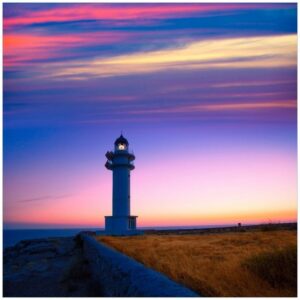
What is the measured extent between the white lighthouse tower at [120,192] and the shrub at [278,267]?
22389 millimetres

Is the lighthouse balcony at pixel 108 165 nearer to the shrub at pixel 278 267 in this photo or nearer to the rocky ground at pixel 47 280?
the rocky ground at pixel 47 280

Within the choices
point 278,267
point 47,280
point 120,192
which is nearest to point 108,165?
point 120,192

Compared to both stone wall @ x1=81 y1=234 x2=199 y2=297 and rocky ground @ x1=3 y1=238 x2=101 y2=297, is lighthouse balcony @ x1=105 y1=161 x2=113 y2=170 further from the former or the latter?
stone wall @ x1=81 y1=234 x2=199 y2=297

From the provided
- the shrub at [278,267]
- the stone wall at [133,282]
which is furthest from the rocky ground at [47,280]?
the shrub at [278,267]

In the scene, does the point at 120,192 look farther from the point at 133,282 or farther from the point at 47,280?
the point at 133,282

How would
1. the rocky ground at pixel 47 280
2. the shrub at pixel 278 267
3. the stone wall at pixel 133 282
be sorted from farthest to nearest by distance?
the rocky ground at pixel 47 280 < the shrub at pixel 278 267 < the stone wall at pixel 133 282

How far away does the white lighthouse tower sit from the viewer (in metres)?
32.7

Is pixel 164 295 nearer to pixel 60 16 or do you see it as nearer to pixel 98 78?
pixel 60 16

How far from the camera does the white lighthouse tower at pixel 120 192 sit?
32.7 meters

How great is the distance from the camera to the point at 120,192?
110 ft

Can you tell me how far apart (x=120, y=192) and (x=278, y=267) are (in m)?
24.8

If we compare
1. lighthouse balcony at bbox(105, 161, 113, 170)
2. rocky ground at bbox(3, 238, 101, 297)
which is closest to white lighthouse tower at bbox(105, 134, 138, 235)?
lighthouse balcony at bbox(105, 161, 113, 170)

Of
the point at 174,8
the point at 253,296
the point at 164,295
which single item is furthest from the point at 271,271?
the point at 174,8

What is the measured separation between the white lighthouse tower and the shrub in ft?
73.5
